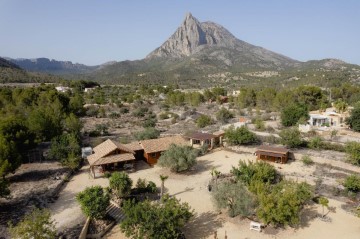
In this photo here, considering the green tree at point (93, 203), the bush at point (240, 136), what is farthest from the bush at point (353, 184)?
the green tree at point (93, 203)

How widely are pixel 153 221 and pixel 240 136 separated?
2069 centimetres

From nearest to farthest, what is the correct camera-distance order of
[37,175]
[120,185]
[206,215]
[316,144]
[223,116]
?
[206,215], [120,185], [37,175], [316,144], [223,116]

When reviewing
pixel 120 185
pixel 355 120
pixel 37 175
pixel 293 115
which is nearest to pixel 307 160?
pixel 355 120

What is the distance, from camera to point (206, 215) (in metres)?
20.6

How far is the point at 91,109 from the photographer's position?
208ft

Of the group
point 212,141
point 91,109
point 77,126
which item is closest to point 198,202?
point 212,141

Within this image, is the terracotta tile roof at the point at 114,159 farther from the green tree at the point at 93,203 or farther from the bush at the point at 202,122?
the bush at the point at 202,122

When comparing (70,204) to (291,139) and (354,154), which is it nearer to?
(291,139)

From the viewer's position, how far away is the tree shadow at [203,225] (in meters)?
18.5

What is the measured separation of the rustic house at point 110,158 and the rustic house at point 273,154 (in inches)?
533

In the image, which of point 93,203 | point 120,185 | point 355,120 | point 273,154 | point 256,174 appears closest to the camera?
point 93,203

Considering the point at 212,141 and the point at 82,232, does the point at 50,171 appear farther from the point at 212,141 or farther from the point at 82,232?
the point at 212,141

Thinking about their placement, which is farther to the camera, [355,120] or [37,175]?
[355,120]

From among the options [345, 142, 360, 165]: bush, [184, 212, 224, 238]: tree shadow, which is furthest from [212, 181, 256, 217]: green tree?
[345, 142, 360, 165]: bush
